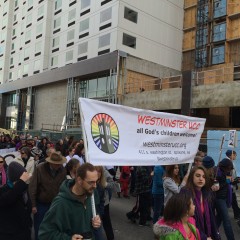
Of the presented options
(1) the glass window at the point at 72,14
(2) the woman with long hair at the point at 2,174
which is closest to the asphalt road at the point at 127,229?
(2) the woman with long hair at the point at 2,174

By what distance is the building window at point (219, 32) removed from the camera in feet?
109

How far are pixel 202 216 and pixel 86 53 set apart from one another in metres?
32.0

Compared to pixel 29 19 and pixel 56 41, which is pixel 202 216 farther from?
pixel 29 19

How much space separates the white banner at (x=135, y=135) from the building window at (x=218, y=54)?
28558 mm

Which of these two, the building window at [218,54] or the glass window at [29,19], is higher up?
the glass window at [29,19]

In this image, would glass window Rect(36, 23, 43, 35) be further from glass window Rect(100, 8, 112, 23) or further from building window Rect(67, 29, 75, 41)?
glass window Rect(100, 8, 112, 23)

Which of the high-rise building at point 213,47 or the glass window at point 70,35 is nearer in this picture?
the high-rise building at point 213,47

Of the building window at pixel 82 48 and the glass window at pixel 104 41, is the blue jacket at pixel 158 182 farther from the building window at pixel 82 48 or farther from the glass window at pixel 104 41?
the building window at pixel 82 48

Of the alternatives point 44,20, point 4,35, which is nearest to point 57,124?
point 44,20

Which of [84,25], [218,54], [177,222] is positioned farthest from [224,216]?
[84,25]

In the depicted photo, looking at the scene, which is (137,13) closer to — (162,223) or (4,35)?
(4,35)

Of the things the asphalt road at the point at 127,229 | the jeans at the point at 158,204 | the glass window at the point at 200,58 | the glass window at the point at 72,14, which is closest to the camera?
the asphalt road at the point at 127,229

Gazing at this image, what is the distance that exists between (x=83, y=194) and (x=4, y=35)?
53826 mm

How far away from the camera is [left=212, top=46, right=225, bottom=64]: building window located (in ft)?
108
